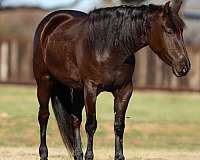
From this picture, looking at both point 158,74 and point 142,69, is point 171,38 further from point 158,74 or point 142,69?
point 158,74

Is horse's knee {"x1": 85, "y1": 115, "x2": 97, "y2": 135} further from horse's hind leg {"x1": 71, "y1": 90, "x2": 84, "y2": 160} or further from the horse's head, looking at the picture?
the horse's head

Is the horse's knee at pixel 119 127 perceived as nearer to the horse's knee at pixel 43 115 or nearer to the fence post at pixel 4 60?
the horse's knee at pixel 43 115

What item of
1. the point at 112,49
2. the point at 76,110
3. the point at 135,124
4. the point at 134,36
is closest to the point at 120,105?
the point at 112,49

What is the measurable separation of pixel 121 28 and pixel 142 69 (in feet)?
64.6

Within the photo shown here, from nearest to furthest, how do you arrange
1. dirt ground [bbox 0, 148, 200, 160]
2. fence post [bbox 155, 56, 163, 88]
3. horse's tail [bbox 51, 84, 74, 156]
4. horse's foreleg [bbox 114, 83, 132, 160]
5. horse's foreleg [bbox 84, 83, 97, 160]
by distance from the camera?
horse's foreleg [bbox 84, 83, 97, 160], horse's foreleg [bbox 114, 83, 132, 160], horse's tail [bbox 51, 84, 74, 156], dirt ground [bbox 0, 148, 200, 160], fence post [bbox 155, 56, 163, 88]

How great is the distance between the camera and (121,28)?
909 centimetres

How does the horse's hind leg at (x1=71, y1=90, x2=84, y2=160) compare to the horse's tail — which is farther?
the horse's tail

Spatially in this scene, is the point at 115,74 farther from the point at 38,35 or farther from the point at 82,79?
the point at 38,35

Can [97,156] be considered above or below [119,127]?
below

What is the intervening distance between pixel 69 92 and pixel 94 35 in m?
1.56

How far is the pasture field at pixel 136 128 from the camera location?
1450 centimetres

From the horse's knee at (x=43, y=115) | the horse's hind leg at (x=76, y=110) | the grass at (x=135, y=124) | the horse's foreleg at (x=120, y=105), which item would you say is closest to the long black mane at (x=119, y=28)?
the horse's foreleg at (x=120, y=105)

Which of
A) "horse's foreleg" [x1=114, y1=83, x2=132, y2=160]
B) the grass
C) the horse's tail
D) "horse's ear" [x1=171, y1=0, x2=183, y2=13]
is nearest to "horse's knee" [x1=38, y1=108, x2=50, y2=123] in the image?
the horse's tail

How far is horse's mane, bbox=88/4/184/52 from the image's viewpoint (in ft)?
29.7
